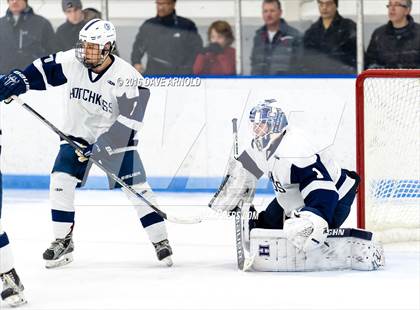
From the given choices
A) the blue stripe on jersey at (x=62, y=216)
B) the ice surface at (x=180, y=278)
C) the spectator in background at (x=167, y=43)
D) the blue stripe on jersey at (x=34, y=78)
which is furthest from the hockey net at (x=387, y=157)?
the spectator in background at (x=167, y=43)

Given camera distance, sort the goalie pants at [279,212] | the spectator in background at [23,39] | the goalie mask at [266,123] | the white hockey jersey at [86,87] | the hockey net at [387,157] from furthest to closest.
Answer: the spectator in background at [23,39] → the hockey net at [387,157] → the white hockey jersey at [86,87] → the goalie pants at [279,212] → the goalie mask at [266,123]

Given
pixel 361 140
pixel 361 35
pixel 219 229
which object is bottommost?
pixel 219 229

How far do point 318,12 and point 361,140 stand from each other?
192cm

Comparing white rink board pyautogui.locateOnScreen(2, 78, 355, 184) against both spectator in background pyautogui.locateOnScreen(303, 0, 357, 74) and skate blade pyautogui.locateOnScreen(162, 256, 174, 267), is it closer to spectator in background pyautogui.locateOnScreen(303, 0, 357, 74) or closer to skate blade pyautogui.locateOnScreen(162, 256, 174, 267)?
spectator in background pyautogui.locateOnScreen(303, 0, 357, 74)

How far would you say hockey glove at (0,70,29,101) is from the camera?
4.88 metres

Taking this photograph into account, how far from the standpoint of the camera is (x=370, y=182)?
5352 millimetres

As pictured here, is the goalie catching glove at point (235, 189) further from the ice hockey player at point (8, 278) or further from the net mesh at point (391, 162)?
the ice hockey player at point (8, 278)

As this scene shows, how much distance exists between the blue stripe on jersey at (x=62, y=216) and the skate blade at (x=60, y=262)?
0.14 metres

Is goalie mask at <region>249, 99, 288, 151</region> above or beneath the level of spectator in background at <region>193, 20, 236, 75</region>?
beneath

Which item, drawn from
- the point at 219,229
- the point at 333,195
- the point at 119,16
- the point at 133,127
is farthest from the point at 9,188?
the point at 333,195

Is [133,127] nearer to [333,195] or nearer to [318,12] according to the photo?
[333,195]

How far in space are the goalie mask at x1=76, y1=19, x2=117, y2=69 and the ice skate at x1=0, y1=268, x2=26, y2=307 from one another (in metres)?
1.13

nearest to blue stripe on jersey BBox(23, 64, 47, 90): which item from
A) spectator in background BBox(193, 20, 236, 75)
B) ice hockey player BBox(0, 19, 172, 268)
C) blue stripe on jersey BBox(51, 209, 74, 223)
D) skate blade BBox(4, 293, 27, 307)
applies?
ice hockey player BBox(0, 19, 172, 268)

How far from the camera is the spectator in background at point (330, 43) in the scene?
702 cm
